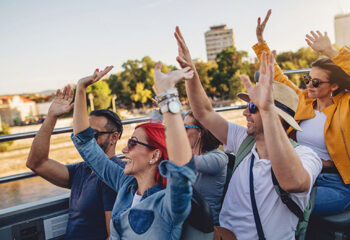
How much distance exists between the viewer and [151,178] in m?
1.57

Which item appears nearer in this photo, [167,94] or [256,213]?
[167,94]

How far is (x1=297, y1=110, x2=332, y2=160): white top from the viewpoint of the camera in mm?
2230

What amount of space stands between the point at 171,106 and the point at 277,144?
532mm

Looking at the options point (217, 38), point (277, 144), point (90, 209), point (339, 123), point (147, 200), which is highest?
point (217, 38)

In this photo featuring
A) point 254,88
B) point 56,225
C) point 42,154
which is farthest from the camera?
point 56,225

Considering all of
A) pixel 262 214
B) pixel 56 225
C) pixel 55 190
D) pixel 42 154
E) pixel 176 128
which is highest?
pixel 176 128

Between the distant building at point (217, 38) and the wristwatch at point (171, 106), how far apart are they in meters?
128

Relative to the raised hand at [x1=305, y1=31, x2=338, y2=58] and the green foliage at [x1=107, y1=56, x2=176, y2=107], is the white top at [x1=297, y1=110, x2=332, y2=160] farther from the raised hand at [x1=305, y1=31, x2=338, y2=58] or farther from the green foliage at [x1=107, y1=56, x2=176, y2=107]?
the green foliage at [x1=107, y1=56, x2=176, y2=107]

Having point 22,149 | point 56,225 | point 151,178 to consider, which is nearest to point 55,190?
point 22,149

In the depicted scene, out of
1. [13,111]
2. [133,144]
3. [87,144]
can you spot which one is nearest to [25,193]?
[87,144]

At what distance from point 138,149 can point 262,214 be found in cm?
80

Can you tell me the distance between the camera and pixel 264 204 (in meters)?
1.62

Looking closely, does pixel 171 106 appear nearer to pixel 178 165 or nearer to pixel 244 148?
pixel 178 165

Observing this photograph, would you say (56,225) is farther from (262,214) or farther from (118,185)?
(262,214)
